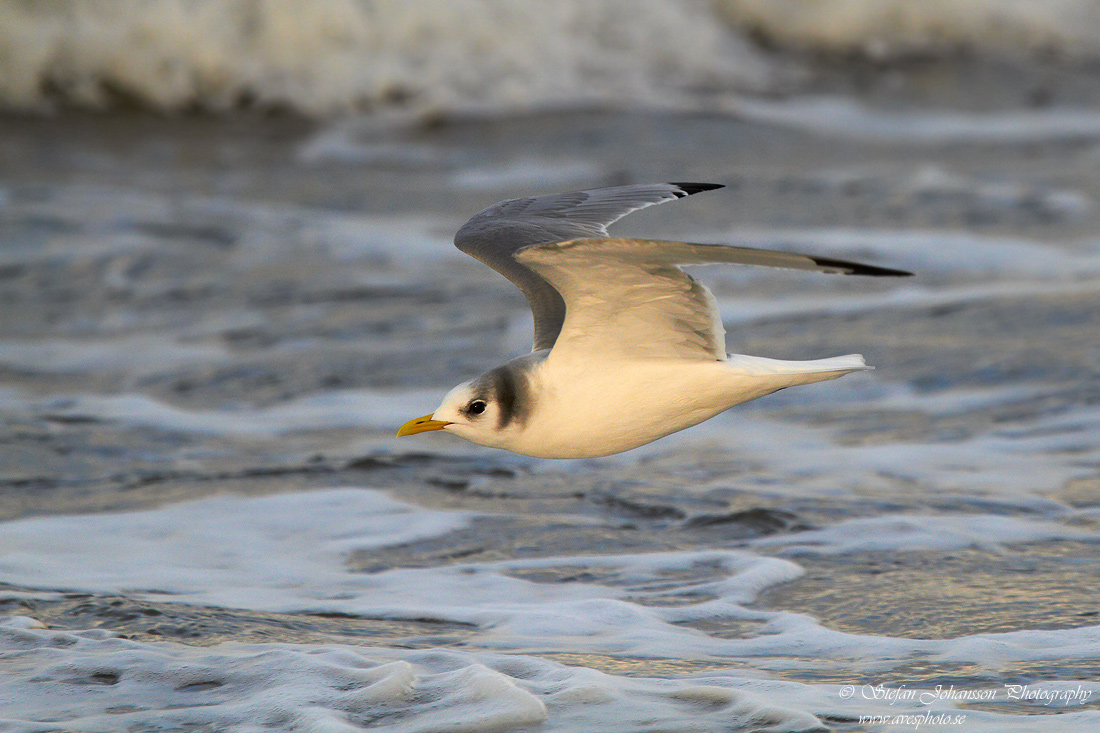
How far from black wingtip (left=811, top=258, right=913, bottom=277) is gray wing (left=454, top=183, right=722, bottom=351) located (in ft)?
2.63

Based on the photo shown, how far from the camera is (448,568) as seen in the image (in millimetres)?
5582

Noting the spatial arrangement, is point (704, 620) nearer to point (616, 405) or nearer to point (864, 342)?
point (616, 405)

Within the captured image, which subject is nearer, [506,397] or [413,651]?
[506,397]

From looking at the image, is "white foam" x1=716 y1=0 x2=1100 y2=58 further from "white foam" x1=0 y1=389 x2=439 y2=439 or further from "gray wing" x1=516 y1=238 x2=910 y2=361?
"gray wing" x1=516 y1=238 x2=910 y2=361

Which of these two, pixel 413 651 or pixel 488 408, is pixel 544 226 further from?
pixel 413 651

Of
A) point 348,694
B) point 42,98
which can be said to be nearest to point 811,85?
point 42,98

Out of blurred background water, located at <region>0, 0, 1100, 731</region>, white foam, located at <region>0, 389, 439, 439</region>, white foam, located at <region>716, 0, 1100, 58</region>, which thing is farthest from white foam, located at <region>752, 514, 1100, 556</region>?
white foam, located at <region>716, 0, 1100, 58</region>

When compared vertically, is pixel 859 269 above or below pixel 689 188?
below

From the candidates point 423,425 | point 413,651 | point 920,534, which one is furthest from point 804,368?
point 920,534

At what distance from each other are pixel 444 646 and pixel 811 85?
11.1 meters

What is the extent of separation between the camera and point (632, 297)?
416cm

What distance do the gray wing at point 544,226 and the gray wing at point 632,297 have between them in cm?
20

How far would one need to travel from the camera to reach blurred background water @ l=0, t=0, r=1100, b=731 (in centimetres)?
447

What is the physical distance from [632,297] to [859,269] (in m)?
0.92
